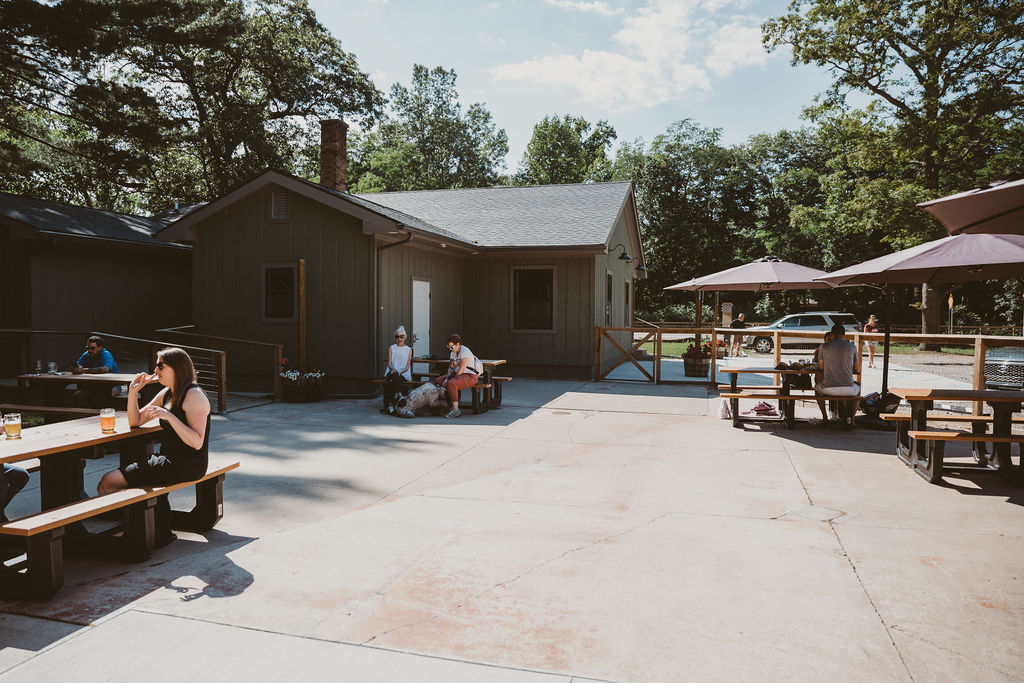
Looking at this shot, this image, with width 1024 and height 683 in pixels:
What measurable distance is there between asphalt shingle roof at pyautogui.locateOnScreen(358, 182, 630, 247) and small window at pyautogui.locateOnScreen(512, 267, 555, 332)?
0.95 meters

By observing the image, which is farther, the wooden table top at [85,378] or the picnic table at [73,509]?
the wooden table top at [85,378]

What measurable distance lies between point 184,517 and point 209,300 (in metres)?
9.98

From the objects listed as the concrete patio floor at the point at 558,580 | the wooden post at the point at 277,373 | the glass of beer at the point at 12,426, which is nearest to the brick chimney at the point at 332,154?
the wooden post at the point at 277,373

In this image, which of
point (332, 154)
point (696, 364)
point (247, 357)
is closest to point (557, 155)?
point (332, 154)

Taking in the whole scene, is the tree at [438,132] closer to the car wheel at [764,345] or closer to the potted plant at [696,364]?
the car wheel at [764,345]

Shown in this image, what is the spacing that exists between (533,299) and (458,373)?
5.85 m

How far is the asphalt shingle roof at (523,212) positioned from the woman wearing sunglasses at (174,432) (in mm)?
10553

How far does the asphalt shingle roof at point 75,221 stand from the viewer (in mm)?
13289

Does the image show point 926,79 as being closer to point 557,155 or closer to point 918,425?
point 918,425

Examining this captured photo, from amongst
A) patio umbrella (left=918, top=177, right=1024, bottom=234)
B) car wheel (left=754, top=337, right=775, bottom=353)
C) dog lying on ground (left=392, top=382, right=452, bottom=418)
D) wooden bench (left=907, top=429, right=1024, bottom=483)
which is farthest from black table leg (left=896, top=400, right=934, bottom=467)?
car wheel (left=754, top=337, right=775, bottom=353)

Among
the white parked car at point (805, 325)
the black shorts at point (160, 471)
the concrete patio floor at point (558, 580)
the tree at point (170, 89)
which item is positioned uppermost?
the tree at point (170, 89)

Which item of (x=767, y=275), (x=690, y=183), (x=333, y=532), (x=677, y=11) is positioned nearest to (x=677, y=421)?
(x=767, y=275)

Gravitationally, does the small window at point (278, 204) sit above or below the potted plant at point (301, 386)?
above

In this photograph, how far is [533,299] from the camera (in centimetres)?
1598
